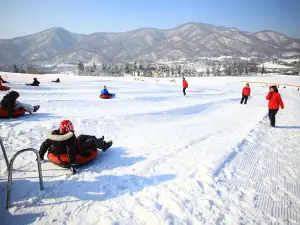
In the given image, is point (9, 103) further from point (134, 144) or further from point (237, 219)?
point (237, 219)

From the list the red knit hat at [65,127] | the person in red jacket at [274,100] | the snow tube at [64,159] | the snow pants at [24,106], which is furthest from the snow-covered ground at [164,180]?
the person in red jacket at [274,100]

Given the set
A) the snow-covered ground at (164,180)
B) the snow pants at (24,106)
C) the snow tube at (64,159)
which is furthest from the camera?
the snow pants at (24,106)

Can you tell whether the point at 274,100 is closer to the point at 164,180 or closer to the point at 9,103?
the point at 164,180

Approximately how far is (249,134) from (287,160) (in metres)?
2.27

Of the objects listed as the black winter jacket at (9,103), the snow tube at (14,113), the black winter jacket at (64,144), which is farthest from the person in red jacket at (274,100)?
the snow tube at (14,113)

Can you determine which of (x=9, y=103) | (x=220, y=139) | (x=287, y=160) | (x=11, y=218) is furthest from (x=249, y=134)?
(x=9, y=103)

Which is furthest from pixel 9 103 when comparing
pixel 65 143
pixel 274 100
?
pixel 274 100

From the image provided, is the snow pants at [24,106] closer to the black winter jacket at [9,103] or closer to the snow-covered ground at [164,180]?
the black winter jacket at [9,103]

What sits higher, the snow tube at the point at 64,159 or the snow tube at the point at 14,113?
the snow tube at the point at 14,113

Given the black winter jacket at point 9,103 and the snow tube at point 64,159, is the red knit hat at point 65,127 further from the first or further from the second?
the black winter jacket at point 9,103

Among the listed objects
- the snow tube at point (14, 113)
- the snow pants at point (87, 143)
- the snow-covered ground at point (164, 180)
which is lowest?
the snow-covered ground at point (164, 180)

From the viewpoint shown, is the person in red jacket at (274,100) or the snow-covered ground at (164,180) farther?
the person in red jacket at (274,100)

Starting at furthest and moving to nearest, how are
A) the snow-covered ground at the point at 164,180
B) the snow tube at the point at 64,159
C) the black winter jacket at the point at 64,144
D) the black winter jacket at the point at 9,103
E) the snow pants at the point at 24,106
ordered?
the snow pants at the point at 24,106
the black winter jacket at the point at 9,103
the snow tube at the point at 64,159
the black winter jacket at the point at 64,144
the snow-covered ground at the point at 164,180

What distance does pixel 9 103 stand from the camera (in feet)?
28.4
